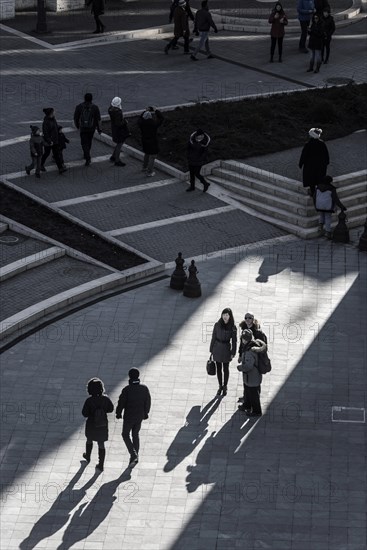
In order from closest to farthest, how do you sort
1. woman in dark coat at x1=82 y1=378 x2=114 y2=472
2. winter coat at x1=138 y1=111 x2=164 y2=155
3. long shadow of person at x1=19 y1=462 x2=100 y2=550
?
1. long shadow of person at x1=19 y1=462 x2=100 y2=550
2. woman in dark coat at x1=82 y1=378 x2=114 y2=472
3. winter coat at x1=138 y1=111 x2=164 y2=155

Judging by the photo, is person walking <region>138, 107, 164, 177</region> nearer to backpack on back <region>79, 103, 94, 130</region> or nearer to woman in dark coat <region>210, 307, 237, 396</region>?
backpack on back <region>79, 103, 94, 130</region>

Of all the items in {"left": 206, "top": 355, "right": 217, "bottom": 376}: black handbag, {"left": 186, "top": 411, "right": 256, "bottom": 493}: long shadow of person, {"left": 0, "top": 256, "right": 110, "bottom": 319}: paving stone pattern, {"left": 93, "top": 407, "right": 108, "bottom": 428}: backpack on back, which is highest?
{"left": 93, "top": 407, "right": 108, "bottom": 428}: backpack on back

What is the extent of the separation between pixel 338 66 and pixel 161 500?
2084cm

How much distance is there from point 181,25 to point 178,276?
14499 millimetres

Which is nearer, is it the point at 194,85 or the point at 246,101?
the point at 246,101

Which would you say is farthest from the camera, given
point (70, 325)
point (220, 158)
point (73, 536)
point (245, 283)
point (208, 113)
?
point (208, 113)

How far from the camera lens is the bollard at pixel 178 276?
25.1m

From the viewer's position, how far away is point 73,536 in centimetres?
1834

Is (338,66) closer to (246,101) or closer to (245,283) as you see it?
(246,101)

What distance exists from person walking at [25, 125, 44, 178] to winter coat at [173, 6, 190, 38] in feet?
33.0

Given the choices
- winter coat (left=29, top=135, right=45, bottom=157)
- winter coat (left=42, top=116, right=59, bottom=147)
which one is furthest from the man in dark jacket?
winter coat (left=42, top=116, right=59, bottom=147)

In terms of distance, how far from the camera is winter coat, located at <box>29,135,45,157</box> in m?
28.9

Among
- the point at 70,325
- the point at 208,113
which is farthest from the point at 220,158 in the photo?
the point at 70,325

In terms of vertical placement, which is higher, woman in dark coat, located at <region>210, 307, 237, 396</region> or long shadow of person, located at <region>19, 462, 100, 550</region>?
woman in dark coat, located at <region>210, 307, 237, 396</region>
